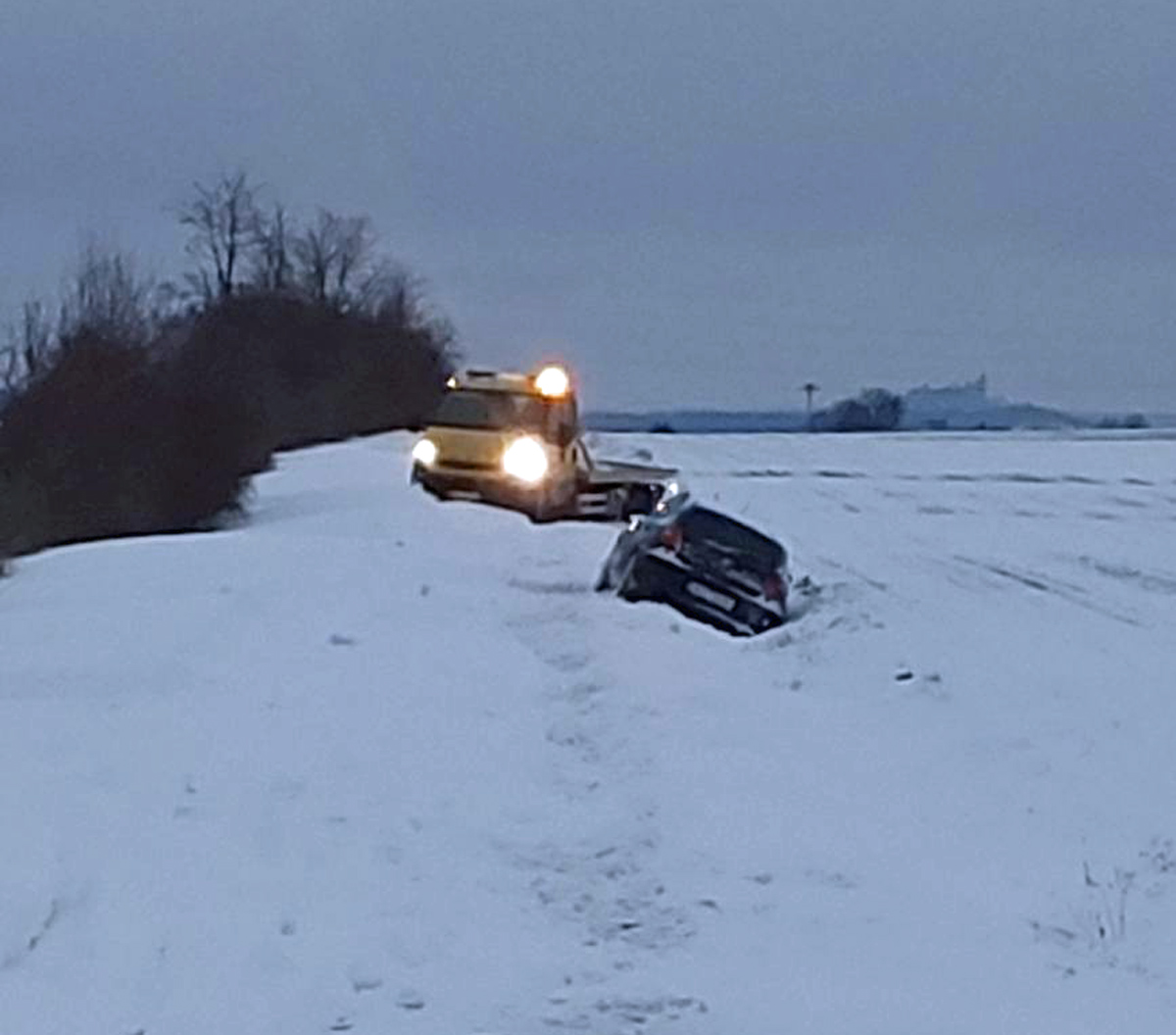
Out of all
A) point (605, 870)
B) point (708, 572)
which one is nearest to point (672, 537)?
point (708, 572)

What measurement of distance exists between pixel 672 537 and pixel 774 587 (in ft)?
3.00

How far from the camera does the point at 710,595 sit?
66.4 ft

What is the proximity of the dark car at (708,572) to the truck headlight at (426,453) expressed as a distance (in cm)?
1374

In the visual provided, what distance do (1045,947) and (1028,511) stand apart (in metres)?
36.4

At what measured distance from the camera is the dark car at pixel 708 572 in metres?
20.2

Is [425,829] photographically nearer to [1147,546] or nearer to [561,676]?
[561,676]

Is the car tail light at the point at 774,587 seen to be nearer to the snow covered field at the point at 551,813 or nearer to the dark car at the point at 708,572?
the dark car at the point at 708,572

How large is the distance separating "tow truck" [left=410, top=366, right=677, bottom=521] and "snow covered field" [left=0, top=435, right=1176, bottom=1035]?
37.5 ft

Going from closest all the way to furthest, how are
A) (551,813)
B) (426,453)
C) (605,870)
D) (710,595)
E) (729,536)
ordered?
1. (605,870)
2. (551,813)
3. (710,595)
4. (729,536)
5. (426,453)

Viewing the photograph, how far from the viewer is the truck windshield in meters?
33.5

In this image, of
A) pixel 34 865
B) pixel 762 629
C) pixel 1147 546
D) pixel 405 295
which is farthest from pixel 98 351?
pixel 405 295

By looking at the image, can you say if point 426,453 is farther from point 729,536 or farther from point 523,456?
point 729,536

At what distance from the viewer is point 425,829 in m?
10.3

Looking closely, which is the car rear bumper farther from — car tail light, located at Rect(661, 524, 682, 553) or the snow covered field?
the snow covered field
